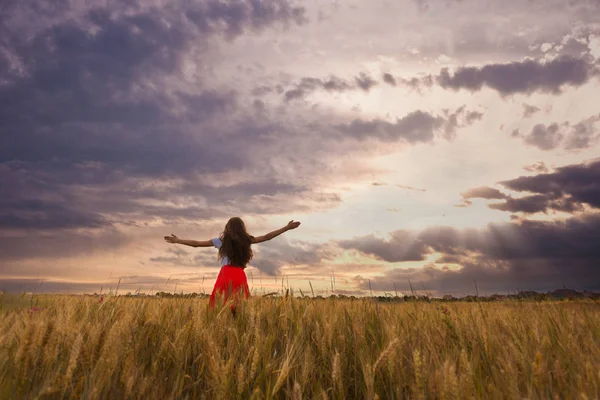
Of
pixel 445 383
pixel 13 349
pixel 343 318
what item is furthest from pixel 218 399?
pixel 343 318

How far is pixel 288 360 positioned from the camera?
7.56 feet

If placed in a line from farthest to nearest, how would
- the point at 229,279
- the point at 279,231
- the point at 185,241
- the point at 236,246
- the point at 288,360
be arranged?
the point at 185,241, the point at 279,231, the point at 236,246, the point at 229,279, the point at 288,360

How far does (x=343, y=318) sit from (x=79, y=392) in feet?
8.31

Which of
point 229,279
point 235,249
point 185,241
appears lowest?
point 229,279

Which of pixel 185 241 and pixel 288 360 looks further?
pixel 185 241

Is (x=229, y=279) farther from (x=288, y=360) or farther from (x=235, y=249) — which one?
(x=288, y=360)

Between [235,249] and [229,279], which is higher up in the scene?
[235,249]

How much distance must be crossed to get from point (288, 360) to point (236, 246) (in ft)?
21.0

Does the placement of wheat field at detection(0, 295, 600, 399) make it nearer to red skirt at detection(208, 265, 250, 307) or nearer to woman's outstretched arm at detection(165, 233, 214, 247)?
red skirt at detection(208, 265, 250, 307)

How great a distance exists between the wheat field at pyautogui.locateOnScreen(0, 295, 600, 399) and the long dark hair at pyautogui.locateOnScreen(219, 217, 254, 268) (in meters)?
3.83

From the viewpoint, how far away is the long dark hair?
28.1 ft

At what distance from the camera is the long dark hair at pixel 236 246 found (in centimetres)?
855

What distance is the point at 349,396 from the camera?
2.88 meters

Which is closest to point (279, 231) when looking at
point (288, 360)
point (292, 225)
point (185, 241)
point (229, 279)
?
point (292, 225)
